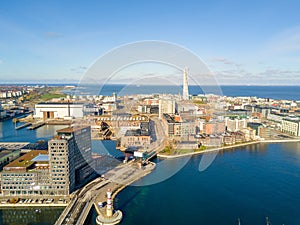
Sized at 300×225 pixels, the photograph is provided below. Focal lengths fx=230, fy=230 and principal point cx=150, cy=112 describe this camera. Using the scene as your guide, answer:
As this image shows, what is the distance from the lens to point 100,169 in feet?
16.4

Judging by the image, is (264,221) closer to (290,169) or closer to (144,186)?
(144,186)

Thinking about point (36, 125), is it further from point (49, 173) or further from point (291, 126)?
point (291, 126)

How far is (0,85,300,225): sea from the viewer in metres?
3.48

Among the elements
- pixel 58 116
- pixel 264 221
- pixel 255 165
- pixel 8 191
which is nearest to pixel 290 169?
pixel 255 165

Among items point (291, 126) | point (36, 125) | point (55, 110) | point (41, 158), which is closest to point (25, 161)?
point (41, 158)

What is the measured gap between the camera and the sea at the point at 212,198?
3477mm

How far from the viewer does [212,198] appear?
13.2ft

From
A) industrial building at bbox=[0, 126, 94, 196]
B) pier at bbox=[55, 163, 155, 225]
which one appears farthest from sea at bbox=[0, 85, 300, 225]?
industrial building at bbox=[0, 126, 94, 196]

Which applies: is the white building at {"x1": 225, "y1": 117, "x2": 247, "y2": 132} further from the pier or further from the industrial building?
the industrial building

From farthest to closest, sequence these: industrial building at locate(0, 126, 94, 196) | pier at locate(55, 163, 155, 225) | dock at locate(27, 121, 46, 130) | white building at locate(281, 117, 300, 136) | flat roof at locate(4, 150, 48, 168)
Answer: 1. dock at locate(27, 121, 46, 130)
2. white building at locate(281, 117, 300, 136)
3. flat roof at locate(4, 150, 48, 168)
4. industrial building at locate(0, 126, 94, 196)
5. pier at locate(55, 163, 155, 225)

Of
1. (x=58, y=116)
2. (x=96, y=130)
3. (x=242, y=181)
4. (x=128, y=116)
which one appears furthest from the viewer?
(x=58, y=116)

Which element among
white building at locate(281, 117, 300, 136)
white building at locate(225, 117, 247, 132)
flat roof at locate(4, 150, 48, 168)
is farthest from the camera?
white building at locate(225, 117, 247, 132)

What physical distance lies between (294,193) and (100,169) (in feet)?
12.6

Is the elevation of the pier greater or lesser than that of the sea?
greater
